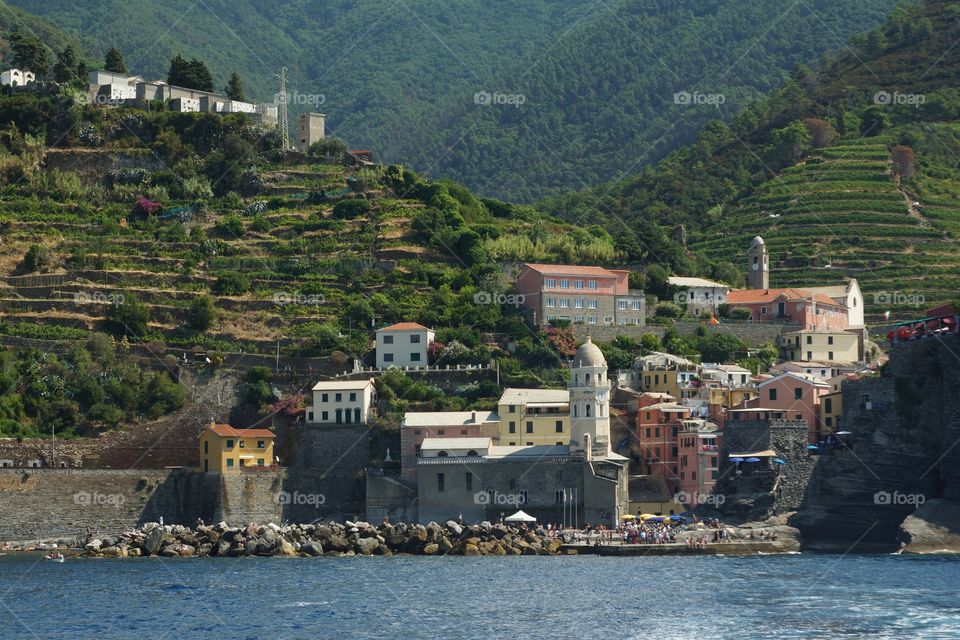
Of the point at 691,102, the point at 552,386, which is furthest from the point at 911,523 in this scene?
the point at 691,102

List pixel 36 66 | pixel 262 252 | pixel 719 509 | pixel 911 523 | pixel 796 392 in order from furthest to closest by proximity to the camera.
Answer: pixel 36 66 → pixel 262 252 → pixel 796 392 → pixel 719 509 → pixel 911 523

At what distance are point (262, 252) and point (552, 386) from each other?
23673 millimetres

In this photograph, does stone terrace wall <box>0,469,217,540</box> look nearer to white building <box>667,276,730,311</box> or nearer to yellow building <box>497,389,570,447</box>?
yellow building <box>497,389,570,447</box>

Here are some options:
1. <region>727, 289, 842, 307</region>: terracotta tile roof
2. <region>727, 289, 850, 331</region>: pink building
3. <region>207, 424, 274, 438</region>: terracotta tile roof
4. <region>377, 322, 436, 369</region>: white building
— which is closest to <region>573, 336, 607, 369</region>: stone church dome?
<region>377, 322, 436, 369</region>: white building

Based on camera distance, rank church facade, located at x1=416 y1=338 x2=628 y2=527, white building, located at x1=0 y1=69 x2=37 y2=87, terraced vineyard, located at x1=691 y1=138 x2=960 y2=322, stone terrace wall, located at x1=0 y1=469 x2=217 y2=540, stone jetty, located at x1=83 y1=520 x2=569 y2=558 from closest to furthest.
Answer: stone jetty, located at x1=83 y1=520 x2=569 y2=558 → stone terrace wall, located at x1=0 y1=469 x2=217 y2=540 → church facade, located at x1=416 y1=338 x2=628 y2=527 → terraced vineyard, located at x1=691 y1=138 x2=960 y2=322 → white building, located at x1=0 y1=69 x2=37 y2=87

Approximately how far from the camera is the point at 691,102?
192m

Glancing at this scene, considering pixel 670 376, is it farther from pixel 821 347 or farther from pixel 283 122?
pixel 283 122

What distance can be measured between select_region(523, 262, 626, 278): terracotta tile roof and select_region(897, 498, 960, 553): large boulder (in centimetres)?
3256

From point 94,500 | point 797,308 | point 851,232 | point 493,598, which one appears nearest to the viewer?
point 493,598

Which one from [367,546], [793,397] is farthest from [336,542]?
[793,397]

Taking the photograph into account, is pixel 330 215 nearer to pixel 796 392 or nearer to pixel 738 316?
pixel 738 316

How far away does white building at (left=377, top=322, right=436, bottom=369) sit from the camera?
102m

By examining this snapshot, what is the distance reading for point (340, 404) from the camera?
96.2 meters

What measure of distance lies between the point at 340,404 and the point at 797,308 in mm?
33605
